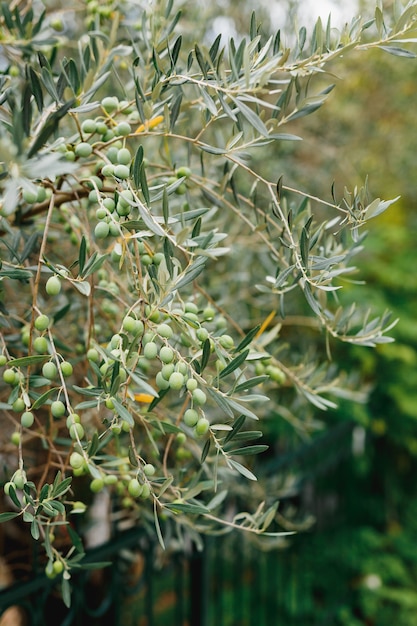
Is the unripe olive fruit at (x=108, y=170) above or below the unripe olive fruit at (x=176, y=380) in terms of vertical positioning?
above

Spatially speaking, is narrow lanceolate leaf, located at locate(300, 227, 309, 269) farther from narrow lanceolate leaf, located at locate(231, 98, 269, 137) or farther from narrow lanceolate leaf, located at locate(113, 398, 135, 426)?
narrow lanceolate leaf, located at locate(113, 398, 135, 426)

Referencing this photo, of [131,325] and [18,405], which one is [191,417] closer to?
[131,325]

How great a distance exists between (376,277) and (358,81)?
173 centimetres

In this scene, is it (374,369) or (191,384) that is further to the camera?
(374,369)

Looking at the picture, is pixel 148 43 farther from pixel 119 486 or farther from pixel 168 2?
pixel 119 486

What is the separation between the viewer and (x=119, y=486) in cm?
98

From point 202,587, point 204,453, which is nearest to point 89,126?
point 204,453

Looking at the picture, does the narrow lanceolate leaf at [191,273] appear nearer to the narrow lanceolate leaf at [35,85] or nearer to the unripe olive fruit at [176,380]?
the unripe olive fruit at [176,380]

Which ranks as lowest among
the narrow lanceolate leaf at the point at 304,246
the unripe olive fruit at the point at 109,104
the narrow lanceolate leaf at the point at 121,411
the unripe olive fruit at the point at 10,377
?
the unripe olive fruit at the point at 10,377

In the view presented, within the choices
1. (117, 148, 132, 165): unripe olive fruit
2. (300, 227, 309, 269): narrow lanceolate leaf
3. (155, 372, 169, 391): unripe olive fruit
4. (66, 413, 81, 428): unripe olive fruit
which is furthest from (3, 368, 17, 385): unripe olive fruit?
(300, 227, 309, 269): narrow lanceolate leaf

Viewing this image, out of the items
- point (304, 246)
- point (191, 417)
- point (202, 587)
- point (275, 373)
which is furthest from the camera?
point (202, 587)

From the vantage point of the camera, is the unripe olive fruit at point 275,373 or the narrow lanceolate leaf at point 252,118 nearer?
the narrow lanceolate leaf at point 252,118

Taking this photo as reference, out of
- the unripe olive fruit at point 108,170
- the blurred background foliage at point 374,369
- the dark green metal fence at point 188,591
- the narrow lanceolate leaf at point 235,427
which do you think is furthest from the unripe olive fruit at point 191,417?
the blurred background foliage at point 374,369

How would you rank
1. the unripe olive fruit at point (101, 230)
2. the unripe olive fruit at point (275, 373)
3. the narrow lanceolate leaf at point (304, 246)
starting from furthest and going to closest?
the unripe olive fruit at point (275, 373) → the narrow lanceolate leaf at point (304, 246) → the unripe olive fruit at point (101, 230)
